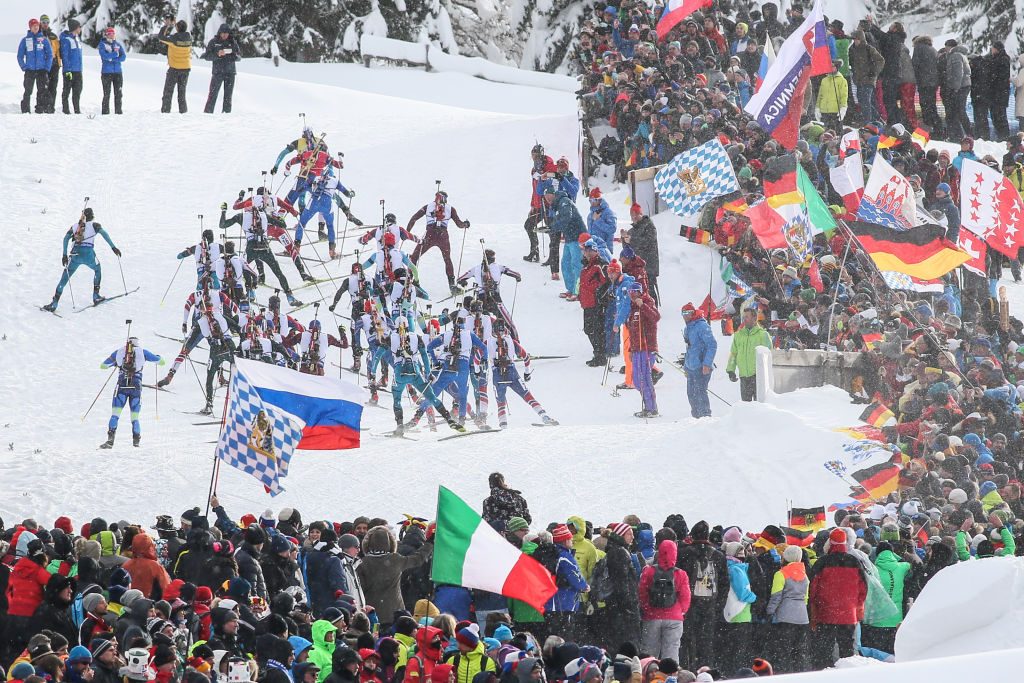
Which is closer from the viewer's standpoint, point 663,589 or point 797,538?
point 663,589

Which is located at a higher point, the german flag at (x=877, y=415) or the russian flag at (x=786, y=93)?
the russian flag at (x=786, y=93)

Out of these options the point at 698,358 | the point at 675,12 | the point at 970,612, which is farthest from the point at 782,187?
the point at 970,612

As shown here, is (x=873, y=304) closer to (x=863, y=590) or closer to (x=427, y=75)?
(x=863, y=590)

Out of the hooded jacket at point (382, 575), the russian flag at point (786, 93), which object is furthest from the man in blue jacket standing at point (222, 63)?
the hooded jacket at point (382, 575)

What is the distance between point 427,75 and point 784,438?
23391 mm

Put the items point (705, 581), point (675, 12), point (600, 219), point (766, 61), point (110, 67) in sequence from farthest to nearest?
1. point (110, 67)
2. point (675, 12)
3. point (766, 61)
4. point (600, 219)
5. point (705, 581)

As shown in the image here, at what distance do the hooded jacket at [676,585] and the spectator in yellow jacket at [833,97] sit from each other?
15.2 m

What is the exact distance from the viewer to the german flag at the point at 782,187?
2100 cm

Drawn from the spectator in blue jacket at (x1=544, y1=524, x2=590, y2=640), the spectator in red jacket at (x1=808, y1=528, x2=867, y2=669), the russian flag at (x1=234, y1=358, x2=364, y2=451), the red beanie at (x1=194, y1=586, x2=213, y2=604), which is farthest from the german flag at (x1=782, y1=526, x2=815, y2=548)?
the red beanie at (x1=194, y1=586, x2=213, y2=604)

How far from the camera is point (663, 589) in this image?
492 inches

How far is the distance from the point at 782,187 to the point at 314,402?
834 centimetres

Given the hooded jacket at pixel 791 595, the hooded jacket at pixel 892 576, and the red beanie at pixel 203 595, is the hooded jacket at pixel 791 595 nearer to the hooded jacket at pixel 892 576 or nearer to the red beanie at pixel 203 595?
the hooded jacket at pixel 892 576

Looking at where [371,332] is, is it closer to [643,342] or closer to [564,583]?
[643,342]

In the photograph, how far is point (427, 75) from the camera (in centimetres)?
4041
